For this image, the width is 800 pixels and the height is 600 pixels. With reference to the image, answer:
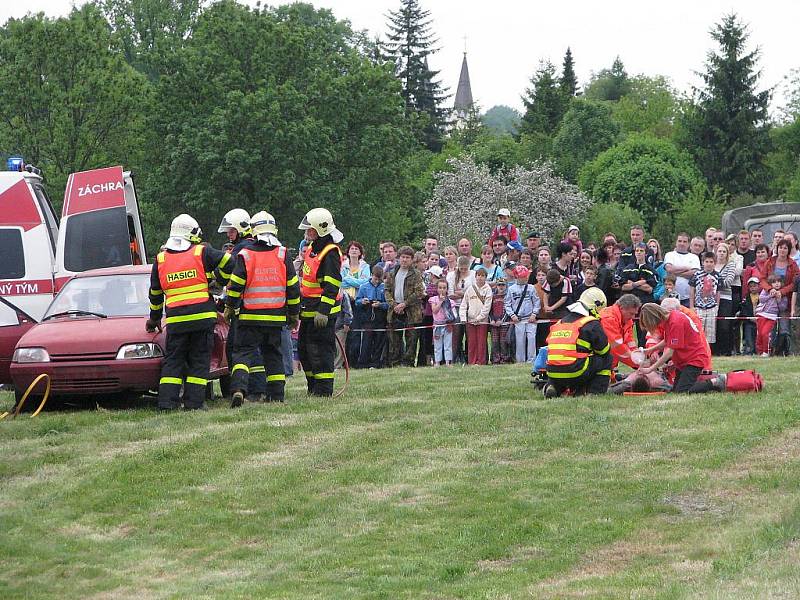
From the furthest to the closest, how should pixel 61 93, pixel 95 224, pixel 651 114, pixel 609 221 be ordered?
pixel 651 114, pixel 609 221, pixel 61 93, pixel 95 224

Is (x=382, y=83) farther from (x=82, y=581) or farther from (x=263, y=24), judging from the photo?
(x=82, y=581)

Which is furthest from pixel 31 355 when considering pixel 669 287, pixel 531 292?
pixel 669 287

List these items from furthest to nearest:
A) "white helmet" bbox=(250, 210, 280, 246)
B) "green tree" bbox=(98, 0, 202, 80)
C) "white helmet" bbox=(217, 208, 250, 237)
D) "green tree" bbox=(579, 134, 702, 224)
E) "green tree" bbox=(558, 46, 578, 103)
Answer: "green tree" bbox=(558, 46, 578, 103) < "green tree" bbox=(98, 0, 202, 80) < "green tree" bbox=(579, 134, 702, 224) < "white helmet" bbox=(217, 208, 250, 237) < "white helmet" bbox=(250, 210, 280, 246)

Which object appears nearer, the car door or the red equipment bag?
the red equipment bag

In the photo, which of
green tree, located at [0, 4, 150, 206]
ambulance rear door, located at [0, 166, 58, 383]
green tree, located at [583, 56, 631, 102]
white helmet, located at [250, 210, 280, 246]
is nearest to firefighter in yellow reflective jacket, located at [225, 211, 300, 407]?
white helmet, located at [250, 210, 280, 246]

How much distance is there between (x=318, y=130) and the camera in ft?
182

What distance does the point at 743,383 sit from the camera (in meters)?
15.6

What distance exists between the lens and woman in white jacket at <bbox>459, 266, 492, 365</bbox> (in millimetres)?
21656


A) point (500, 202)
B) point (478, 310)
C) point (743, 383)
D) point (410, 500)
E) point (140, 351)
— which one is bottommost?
point (410, 500)

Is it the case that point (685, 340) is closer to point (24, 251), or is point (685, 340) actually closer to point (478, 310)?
point (478, 310)

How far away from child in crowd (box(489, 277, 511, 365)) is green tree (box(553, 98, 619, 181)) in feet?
197

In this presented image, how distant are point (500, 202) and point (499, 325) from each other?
44.8 m

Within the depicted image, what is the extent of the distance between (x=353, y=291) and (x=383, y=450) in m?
10.1

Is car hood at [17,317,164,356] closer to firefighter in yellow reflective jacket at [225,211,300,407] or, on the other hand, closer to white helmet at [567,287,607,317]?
firefighter in yellow reflective jacket at [225,211,300,407]
